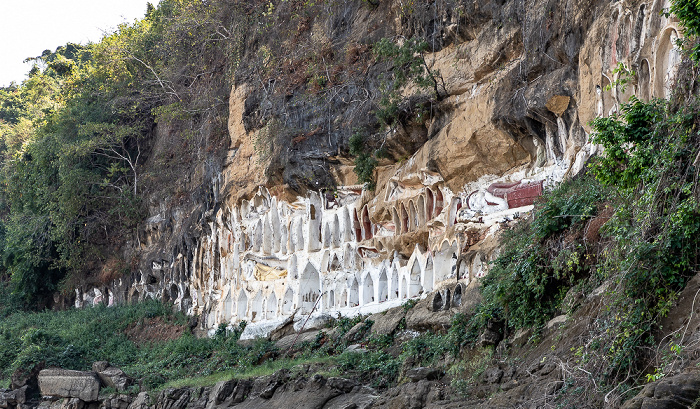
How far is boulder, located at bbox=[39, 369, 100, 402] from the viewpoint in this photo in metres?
17.4

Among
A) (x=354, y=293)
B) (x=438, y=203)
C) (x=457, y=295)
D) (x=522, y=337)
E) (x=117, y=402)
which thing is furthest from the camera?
(x=354, y=293)

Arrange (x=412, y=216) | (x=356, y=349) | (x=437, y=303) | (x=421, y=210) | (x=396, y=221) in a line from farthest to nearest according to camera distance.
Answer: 1. (x=396, y=221)
2. (x=412, y=216)
3. (x=421, y=210)
4. (x=356, y=349)
5. (x=437, y=303)

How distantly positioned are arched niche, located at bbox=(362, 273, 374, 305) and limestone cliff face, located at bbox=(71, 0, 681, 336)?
52 mm

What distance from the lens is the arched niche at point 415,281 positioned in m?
15.4

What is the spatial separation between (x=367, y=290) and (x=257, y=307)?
14.8ft

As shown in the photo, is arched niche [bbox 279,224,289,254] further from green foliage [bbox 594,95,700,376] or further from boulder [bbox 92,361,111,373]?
green foliage [bbox 594,95,700,376]

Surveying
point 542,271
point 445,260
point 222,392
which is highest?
point 542,271

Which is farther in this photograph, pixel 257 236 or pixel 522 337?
pixel 257 236

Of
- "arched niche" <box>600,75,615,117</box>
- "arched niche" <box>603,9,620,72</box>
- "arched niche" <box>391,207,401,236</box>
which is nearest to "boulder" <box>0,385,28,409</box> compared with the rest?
"arched niche" <box>391,207,401,236</box>

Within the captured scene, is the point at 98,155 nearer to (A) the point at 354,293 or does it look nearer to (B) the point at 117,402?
(B) the point at 117,402

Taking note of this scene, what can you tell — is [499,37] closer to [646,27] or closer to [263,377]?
[646,27]

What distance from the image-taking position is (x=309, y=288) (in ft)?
61.3

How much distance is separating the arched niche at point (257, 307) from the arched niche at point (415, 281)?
6050 millimetres

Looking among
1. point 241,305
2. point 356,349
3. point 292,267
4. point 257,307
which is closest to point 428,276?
point 356,349
